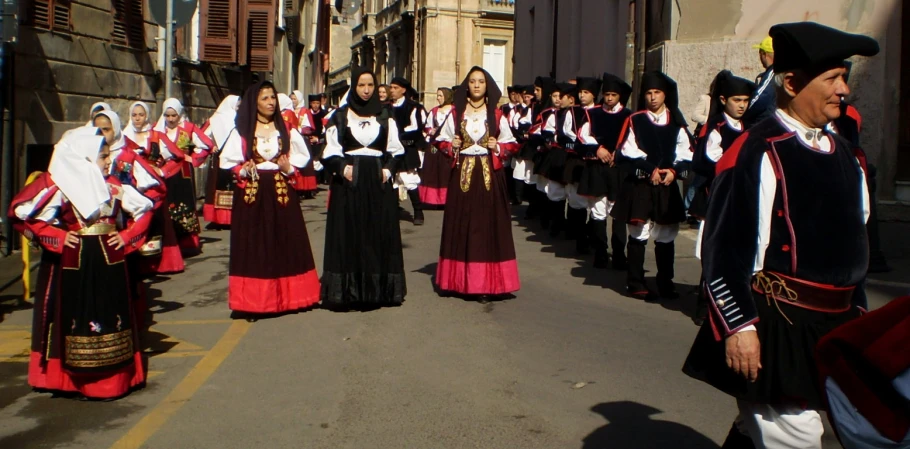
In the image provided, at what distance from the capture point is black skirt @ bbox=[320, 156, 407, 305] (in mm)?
9406

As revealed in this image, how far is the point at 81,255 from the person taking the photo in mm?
6590

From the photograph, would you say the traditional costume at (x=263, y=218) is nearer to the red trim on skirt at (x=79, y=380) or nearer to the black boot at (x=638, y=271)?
the red trim on skirt at (x=79, y=380)

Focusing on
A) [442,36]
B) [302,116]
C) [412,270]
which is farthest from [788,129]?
[442,36]

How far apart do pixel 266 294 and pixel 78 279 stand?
8.42ft

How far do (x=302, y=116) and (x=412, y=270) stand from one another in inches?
391

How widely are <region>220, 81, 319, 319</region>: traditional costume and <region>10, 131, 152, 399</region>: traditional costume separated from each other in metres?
2.29

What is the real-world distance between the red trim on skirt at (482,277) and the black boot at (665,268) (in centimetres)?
127

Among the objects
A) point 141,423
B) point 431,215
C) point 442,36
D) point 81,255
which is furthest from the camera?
point 442,36

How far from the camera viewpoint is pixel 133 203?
700cm

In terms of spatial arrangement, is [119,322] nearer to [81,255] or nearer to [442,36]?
[81,255]

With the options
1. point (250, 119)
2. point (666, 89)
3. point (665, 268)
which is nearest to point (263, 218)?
point (250, 119)

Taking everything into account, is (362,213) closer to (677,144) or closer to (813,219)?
(677,144)

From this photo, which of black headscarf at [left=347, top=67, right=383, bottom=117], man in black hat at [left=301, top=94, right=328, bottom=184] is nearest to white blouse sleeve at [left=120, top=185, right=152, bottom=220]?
black headscarf at [left=347, top=67, right=383, bottom=117]

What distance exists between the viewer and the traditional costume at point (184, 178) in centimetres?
1278
